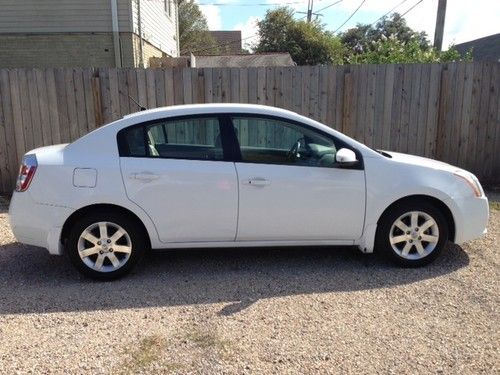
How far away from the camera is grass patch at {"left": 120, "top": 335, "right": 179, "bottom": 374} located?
9.82 ft

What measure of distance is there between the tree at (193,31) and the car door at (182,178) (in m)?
43.7

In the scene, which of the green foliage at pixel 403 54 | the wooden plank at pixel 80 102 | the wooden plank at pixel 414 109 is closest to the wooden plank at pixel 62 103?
the wooden plank at pixel 80 102

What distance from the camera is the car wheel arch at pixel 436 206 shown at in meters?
4.49

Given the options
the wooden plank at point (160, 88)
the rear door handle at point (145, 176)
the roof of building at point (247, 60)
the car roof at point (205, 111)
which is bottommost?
the rear door handle at point (145, 176)

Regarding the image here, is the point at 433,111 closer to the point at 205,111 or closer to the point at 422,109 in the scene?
the point at 422,109

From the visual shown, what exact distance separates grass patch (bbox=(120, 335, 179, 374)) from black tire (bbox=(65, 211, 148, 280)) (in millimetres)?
1107

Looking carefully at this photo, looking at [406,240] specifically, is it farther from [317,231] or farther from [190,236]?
[190,236]

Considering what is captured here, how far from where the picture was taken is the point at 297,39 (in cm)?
4003

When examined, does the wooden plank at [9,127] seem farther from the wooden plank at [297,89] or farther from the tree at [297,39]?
the tree at [297,39]

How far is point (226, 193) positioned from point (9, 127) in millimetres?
4722

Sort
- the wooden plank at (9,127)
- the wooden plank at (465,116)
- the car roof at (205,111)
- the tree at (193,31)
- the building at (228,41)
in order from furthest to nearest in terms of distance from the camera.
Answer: the building at (228,41) → the tree at (193,31) → the wooden plank at (465,116) → the wooden plank at (9,127) → the car roof at (205,111)

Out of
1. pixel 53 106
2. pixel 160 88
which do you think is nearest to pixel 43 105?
pixel 53 106

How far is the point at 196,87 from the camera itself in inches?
291

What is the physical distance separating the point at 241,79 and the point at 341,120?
1.69 meters
